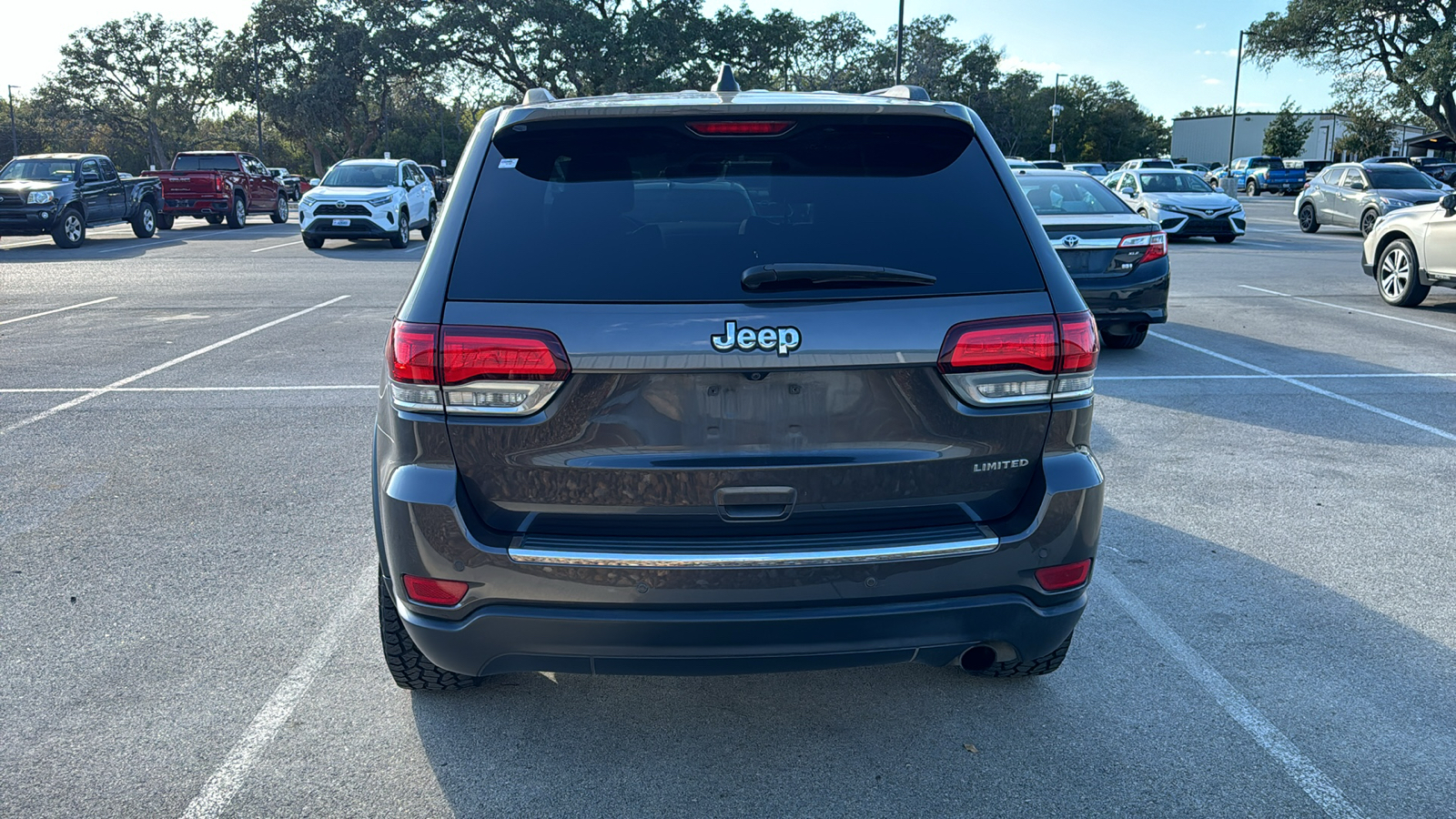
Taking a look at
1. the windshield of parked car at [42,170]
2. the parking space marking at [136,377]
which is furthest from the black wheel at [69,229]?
the parking space marking at [136,377]

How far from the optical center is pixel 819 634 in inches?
108

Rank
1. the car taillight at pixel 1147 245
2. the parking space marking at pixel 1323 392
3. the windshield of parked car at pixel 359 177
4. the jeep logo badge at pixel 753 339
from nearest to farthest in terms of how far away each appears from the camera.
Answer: the jeep logo badge at pixel 753 339
the parking space marking at pixel 1323 392
the car taillight at pixel 1147 245
the windshield of parked car at pixel 359 177

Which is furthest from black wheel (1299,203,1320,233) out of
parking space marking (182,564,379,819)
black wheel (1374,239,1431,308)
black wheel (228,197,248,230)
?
parking space marking (182,564,379,819)

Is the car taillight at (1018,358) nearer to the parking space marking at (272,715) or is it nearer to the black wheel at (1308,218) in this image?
the parking space marking at (272,715)

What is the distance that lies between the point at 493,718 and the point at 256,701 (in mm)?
777

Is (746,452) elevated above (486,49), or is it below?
below

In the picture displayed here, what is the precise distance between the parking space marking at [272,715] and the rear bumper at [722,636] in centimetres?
75

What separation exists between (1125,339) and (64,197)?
2157cm

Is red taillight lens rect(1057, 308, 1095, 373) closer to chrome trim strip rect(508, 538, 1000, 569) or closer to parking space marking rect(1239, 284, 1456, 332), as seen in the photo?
chrome trim strip rect(508, 538, 1000, 569)

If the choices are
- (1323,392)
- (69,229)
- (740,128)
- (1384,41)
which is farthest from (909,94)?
(1384,41)

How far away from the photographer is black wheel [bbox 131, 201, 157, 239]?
26016 millimetres

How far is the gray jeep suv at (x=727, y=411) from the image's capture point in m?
2.66

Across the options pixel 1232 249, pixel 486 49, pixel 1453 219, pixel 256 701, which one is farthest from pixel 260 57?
pixel 256 701

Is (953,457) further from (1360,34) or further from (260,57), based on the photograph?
(260,57)
